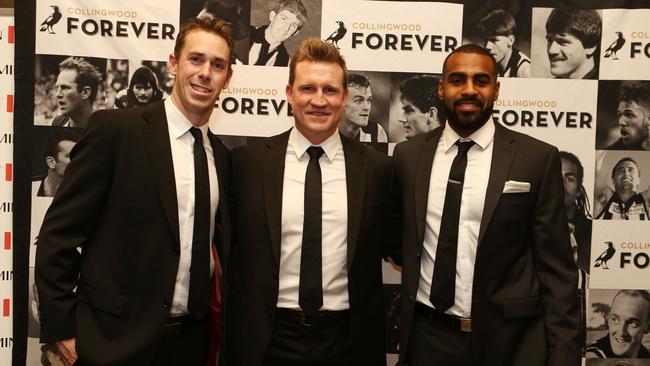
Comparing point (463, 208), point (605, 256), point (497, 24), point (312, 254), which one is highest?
point (497, 24)

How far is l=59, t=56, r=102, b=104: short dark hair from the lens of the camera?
11.5 ft

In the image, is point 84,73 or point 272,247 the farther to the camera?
point 84,73

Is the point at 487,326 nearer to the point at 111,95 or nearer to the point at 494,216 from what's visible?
the point at 494,216

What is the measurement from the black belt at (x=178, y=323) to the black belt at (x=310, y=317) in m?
0.35

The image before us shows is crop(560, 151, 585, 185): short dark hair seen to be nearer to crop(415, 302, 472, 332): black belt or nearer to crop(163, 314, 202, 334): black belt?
crop(415, 302, 472, 332): black belt

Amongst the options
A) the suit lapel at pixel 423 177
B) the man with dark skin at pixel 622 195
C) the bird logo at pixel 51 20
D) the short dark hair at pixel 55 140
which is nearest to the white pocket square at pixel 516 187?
the suit lapel at pixel 423 177

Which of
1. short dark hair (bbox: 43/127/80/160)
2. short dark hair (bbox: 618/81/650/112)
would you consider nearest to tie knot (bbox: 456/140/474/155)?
short dark hair (bbox: 618/81/650/112)

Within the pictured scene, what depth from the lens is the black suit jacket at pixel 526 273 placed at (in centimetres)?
239

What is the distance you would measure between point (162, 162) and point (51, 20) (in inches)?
71.3

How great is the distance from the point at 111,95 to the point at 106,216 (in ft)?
5.12

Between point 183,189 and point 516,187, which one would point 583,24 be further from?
point 183,189

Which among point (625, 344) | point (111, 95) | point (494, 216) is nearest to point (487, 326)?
point (494, 216)

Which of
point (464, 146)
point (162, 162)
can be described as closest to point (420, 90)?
point (464, 146)

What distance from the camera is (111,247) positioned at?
7.28ft
